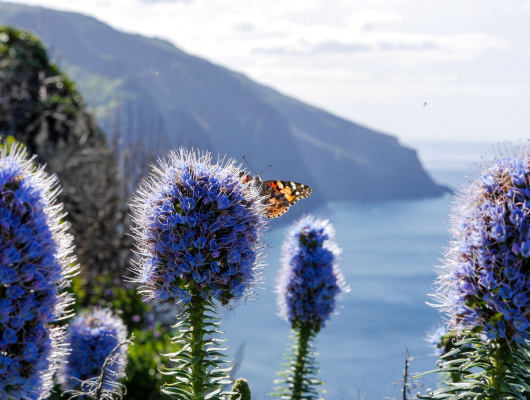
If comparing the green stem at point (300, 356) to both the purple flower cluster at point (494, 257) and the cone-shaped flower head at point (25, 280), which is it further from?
the cone-shaped flower head at point (25, 280)

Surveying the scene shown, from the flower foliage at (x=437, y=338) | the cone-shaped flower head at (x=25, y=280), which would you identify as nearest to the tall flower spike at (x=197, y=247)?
the cone-shaped flower head at (x=25, y=280)

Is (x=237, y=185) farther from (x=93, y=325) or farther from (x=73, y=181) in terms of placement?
(x=73, y=181)

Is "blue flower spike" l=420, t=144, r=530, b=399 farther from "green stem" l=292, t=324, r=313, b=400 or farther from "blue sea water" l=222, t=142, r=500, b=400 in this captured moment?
"blue sea water" l=222, t=142, r=500, b=400

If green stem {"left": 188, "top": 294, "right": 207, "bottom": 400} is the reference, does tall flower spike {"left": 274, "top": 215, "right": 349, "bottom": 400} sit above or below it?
above

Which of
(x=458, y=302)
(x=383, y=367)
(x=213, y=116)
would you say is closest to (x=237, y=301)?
(x=458, y=302)

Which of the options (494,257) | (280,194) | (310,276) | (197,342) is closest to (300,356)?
(310,276)

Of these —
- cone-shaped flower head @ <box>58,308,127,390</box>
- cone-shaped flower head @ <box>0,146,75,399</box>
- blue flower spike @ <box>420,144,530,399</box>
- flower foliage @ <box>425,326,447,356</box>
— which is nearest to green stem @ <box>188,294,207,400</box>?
cone-shaped flower head @ <box>0,146,75,399</box>
